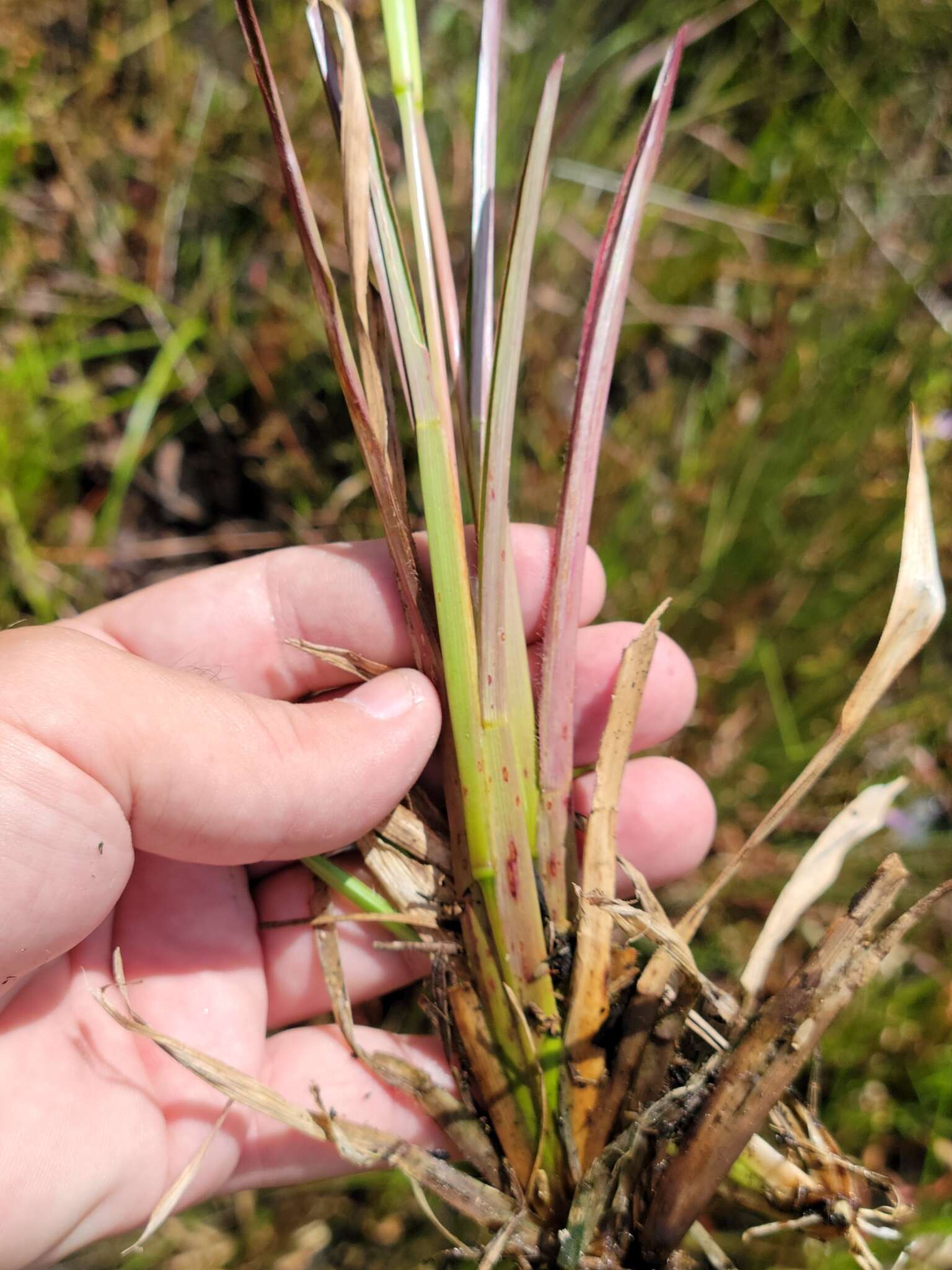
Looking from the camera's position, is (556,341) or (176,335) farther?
(556,341)

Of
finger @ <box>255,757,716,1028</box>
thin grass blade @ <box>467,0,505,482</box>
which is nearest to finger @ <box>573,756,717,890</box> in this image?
finger @ <box>255,757,716,1028</box>

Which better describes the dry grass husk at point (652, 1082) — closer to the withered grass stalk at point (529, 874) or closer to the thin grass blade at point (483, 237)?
the withered grass stalk at point (529, 874)

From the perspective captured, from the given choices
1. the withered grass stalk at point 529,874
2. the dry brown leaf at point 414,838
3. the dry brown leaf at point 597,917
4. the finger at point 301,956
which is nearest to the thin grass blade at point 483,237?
the withered grass stalk at point 529,874

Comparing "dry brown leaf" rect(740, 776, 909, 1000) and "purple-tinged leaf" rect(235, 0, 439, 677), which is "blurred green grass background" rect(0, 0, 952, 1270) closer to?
"dry brown leaf" rect(740, 776, 909, 1000)

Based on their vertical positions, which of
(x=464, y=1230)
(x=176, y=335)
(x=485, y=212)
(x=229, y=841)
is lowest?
(x=464, y=1230)

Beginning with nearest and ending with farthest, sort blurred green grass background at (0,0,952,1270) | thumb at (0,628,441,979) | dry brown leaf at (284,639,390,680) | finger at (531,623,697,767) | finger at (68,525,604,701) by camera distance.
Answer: thumb at (0,628,441,979) → dry brown leaf at (284,639,390,680) → finger at (68,525,604,701) → finger at (531,623,697,767) → blurred green grass background at (0,0,952,1270)

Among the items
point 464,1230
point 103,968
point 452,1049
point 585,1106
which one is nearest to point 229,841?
point 103,968

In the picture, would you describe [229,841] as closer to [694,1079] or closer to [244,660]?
[244,660]

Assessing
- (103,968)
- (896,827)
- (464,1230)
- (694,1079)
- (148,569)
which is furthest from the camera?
(148,569)
